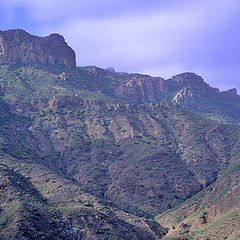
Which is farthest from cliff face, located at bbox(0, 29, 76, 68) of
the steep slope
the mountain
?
the steep slope

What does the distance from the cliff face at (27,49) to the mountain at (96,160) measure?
306mm

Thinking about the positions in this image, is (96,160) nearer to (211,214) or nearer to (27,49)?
(211,214)

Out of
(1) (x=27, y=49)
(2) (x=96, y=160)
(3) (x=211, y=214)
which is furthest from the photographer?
(1) (x=27, y=49)

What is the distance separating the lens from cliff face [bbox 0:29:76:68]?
175 metres

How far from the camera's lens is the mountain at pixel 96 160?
80.3m

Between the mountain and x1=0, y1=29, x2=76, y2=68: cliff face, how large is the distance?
0.31 metres

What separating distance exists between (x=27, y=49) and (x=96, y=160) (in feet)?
213

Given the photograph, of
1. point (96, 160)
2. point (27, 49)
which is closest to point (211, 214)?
point (96, 160)

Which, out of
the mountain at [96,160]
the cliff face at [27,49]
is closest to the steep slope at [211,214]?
the mountain at [96,160]

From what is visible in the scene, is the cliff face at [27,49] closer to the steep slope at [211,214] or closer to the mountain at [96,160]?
the mountain at [96,160]

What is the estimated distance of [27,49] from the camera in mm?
176750

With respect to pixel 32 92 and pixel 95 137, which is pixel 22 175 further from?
pixel 32 92

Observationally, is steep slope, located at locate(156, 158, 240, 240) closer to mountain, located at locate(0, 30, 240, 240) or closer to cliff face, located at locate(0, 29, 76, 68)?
mountain, located at locate(0, 30, 240, 240)

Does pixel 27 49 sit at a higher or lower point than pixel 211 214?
higher
